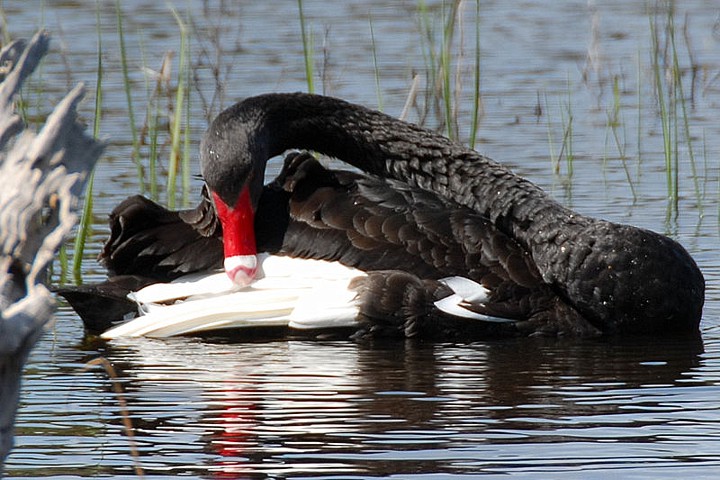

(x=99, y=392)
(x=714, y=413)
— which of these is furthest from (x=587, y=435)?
(x=99, y=392)

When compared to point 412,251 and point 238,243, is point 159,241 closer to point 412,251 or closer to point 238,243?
point 238,243

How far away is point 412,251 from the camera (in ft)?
20.8

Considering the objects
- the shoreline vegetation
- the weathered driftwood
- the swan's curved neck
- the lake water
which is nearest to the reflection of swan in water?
the lake water

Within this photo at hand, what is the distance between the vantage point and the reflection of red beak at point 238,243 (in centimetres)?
629

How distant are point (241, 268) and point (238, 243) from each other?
10 centimetres

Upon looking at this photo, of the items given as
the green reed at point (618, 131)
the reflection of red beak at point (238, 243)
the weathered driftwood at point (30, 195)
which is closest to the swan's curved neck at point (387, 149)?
the reflection of red beak at point (238, 243)

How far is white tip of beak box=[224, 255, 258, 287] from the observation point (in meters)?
6.29

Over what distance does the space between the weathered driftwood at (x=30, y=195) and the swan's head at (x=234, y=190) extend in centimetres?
304

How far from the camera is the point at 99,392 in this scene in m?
5.53

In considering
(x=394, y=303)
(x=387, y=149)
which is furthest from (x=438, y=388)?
(x=387, y=149)

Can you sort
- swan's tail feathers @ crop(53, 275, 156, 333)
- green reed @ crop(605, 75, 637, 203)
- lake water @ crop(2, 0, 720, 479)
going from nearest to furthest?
lake water @ crop(2, 0, 720, 479), swan's tail feathers @ crop(53, 275, 156, 333), green reed @ crop(605, 75, 637, 203)

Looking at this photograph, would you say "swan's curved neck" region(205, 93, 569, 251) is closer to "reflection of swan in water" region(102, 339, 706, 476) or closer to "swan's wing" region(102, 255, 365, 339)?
"swan's wing" region(102, 255, 365, 339)

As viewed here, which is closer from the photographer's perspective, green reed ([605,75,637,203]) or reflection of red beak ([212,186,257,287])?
reflection of red beak ([212,186,257,287])

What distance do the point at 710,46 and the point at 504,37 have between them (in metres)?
1.78
